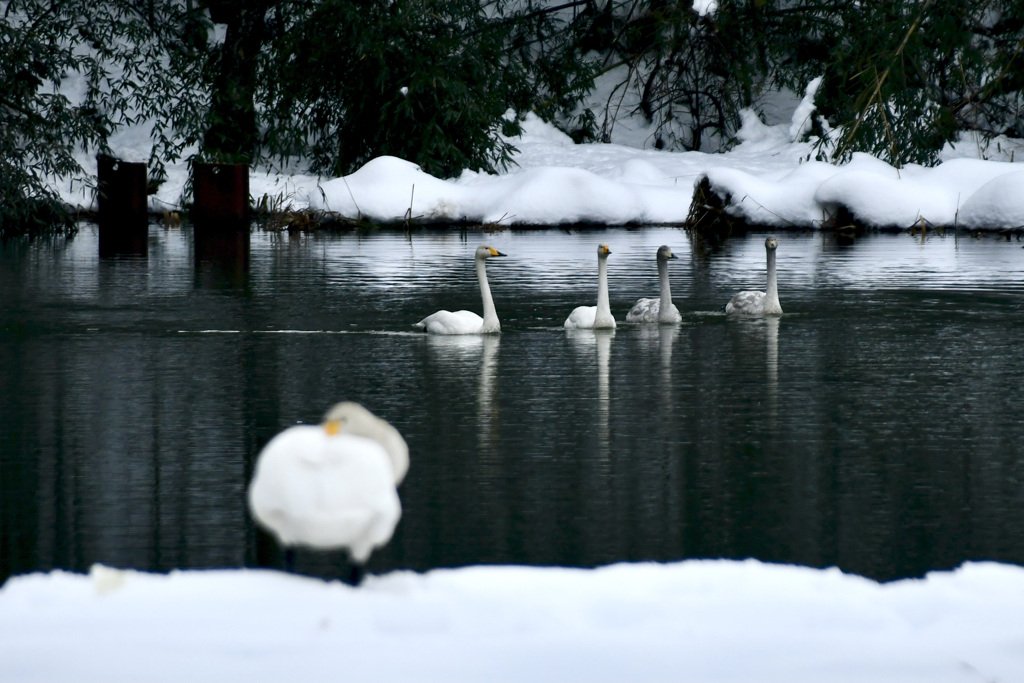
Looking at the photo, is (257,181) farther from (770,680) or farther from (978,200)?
(770,680)

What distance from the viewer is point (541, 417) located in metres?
7.51

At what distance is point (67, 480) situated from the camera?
237 inches

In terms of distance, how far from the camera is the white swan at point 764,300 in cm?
1208

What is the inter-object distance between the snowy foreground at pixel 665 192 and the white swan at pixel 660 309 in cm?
1428

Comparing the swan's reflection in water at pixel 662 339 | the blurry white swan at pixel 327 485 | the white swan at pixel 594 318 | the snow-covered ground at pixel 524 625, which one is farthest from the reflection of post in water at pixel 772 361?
the blurry white swan at pixel 327 485

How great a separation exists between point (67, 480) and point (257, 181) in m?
25.6

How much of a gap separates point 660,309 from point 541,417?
4.43 meters

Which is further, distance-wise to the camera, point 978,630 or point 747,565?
point 747,565

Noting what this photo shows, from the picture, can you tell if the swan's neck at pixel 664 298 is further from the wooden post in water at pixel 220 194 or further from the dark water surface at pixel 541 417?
the wooden post in water at pixel 220 194

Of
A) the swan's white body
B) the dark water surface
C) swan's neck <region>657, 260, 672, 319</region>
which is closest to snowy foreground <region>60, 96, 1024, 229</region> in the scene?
the dark water surface

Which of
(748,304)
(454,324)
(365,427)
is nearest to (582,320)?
(454,324)

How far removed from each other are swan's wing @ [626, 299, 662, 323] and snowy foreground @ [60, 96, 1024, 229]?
1429cm

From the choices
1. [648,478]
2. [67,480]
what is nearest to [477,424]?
[648,478]

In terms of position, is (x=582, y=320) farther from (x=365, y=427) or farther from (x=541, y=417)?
(x=365, y=427)
